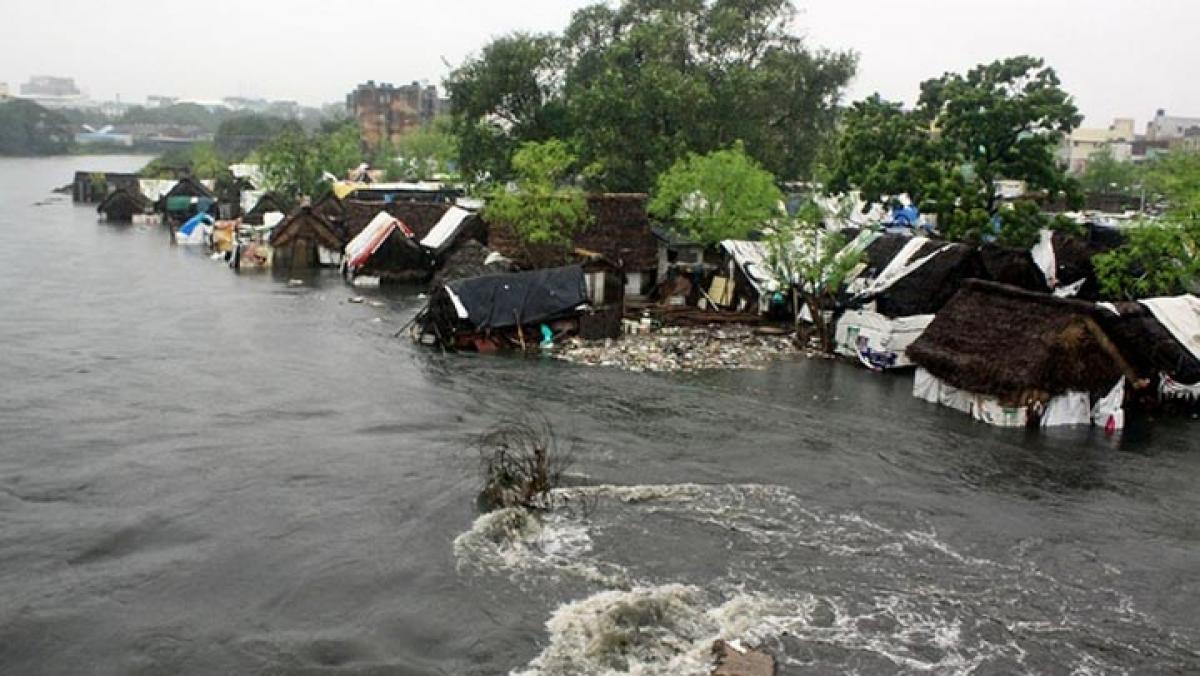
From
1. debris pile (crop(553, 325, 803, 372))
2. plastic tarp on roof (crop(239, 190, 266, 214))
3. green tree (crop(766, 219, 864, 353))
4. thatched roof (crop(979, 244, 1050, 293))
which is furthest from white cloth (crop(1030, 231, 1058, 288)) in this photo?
plastic tarp on roof (crop(239, 190, 266, 214))

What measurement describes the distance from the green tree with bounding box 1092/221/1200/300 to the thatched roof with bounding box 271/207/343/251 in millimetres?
26970

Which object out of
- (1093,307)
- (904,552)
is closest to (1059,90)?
(1093,307)

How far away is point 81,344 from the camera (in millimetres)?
23828

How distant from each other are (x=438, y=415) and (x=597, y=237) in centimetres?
1372

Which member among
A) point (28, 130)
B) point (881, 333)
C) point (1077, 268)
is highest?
point (28, 130)

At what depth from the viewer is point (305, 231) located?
39500mm

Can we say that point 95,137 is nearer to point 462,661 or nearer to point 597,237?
point 597,237

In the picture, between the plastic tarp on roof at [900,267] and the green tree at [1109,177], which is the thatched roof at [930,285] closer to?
the plastic tarp on roof at [900,267]

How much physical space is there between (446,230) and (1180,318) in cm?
2314

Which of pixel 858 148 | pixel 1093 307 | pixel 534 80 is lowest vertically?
pixel 1093 307

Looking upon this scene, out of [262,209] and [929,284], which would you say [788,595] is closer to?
[929,284]

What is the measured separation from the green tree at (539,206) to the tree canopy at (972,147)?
315 inches

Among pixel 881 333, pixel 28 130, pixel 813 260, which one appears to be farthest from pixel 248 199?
pixel 28 130

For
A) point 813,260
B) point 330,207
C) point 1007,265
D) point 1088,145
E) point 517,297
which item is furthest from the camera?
point 1088,145
